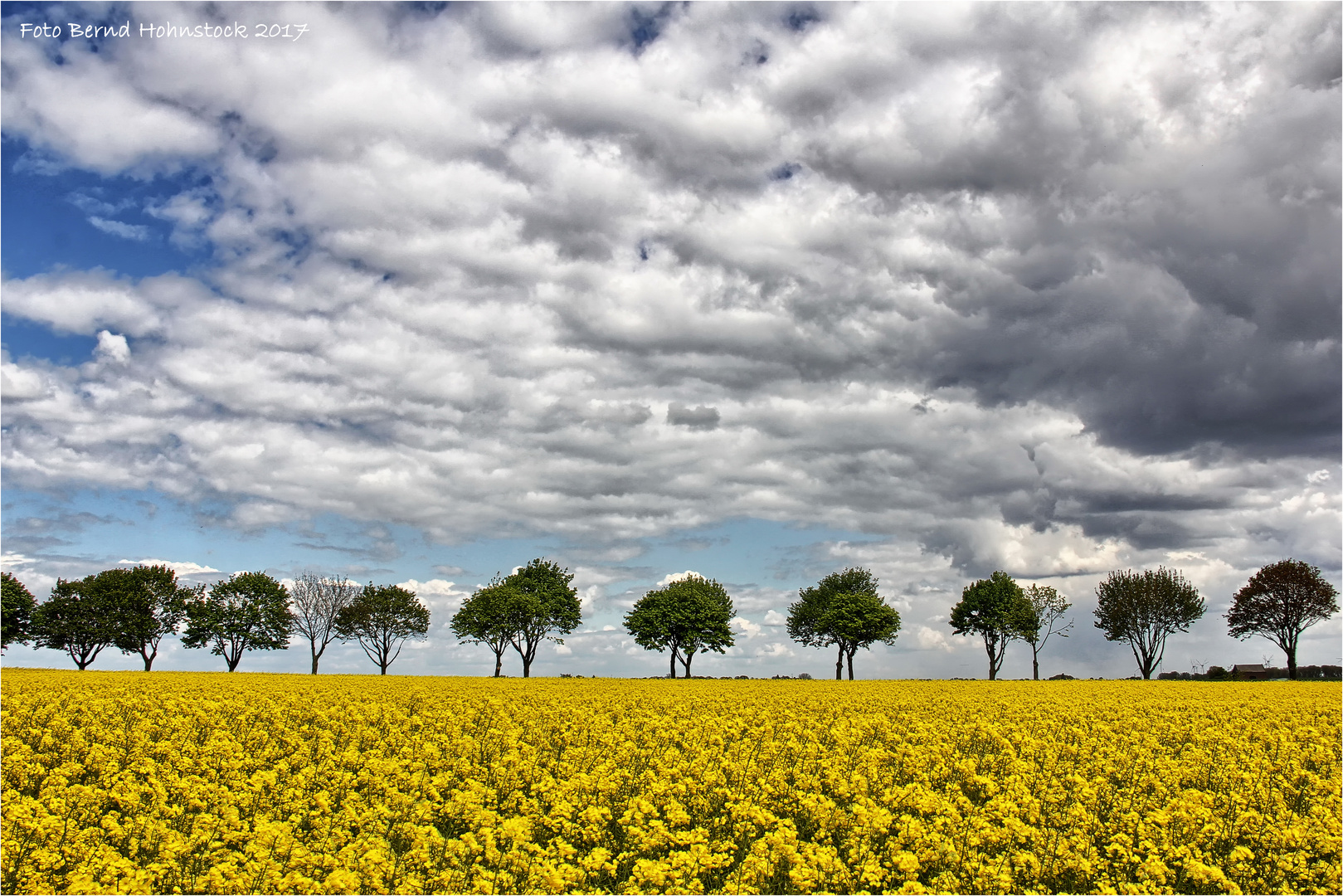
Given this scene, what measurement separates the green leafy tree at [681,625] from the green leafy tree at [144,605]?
52.3m

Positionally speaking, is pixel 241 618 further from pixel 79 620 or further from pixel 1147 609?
pixel 1147 609

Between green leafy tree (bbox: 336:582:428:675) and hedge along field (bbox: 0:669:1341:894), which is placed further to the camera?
green leafy tree (bbox: 336:582:428:675)

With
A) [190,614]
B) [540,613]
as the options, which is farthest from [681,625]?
[190,614]

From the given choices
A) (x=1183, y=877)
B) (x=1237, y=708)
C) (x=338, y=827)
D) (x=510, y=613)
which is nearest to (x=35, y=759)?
(x=338, y=827)

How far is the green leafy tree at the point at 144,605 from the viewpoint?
84.6 metres

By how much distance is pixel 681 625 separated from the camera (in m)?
85.0

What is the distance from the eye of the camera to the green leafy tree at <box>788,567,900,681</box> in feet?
283

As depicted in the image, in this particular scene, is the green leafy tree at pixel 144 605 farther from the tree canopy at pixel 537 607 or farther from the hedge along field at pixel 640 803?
the hedge along field at pixel 640 803

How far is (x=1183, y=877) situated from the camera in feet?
36.6

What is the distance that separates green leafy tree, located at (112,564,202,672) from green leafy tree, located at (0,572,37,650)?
9.82 meters

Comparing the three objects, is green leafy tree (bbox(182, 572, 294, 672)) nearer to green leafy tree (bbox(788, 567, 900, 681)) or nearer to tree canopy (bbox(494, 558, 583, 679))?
tree canopy (bbox(494, 558, 583, 679))

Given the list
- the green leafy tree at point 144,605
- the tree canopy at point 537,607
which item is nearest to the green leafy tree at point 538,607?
the tree canopy at point 537,607

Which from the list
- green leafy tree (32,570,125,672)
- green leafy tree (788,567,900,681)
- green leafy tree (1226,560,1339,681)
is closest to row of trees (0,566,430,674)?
green leafy tree (32,570,125,672)

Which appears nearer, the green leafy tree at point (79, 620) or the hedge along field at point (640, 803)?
the hedge along field at point (640, 803)
